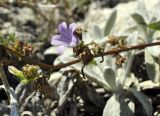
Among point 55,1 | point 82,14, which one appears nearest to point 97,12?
point 82,14

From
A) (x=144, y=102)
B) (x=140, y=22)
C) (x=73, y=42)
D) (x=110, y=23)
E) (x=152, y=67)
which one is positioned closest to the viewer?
(x=73, y=42)

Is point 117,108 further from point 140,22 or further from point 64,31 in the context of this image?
point 140,22

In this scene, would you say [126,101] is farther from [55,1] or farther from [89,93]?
[55,1]

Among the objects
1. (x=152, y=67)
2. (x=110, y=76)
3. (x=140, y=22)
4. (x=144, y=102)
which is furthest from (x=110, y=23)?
(x=144, y=102)

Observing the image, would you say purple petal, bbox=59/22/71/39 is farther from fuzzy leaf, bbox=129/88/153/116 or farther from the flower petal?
fuzzy leaf, bbox=129/88/153/116

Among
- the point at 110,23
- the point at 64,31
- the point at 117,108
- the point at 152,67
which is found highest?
the point at 64,31

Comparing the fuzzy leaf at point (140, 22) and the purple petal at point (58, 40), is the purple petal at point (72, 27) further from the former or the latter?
the fuzzy leaf at point (140, 22)

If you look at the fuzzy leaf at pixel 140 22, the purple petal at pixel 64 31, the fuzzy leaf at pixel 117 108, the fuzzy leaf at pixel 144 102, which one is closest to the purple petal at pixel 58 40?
the purple petal at pixel 64 31

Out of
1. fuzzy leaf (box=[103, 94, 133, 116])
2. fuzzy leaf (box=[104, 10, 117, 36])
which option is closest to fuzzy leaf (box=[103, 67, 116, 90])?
fuzzy leaf (box=[103, 94, 133, 116])
